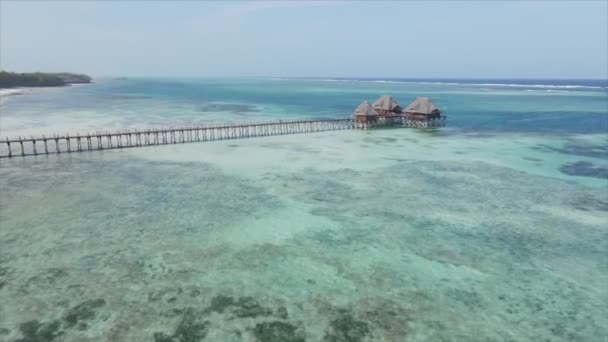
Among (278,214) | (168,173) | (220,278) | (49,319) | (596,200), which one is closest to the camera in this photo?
(49,319)

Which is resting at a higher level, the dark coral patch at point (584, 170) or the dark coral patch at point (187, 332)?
the dark coral patch at point (584, 170)

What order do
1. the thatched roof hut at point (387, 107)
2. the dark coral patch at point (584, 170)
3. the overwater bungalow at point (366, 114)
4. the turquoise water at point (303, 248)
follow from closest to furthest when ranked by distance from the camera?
the turquoise water at point (303, 248) → the dark coral patch at point (584, 170) → the overwater bungalow at point (366, 114) → the thatched roof hut at point (387, 107)

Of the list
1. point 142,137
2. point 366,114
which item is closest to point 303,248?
point 142,137

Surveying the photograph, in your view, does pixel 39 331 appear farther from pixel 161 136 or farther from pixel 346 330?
pixel 161 136

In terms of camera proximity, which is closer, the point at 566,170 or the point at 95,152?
the point at 566,170

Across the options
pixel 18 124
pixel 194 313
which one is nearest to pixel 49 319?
pixel 194 313

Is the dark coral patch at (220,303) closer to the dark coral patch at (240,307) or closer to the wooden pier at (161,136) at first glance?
the dark coral patch at (240,307)

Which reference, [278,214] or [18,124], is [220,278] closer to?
[278,214]

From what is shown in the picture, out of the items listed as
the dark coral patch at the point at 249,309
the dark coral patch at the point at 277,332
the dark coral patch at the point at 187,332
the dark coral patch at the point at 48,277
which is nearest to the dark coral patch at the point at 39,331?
the dark coral patch at the point at 48,277
